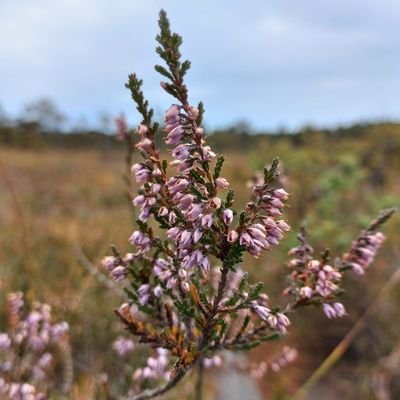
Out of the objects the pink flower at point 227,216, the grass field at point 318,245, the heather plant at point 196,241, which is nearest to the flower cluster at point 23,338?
the heather plant at point 196,241

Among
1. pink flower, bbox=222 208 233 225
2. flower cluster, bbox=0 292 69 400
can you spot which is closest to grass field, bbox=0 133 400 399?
flower cluster, bbox=0 292 69 400

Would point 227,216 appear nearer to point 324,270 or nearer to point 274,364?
point 324,270

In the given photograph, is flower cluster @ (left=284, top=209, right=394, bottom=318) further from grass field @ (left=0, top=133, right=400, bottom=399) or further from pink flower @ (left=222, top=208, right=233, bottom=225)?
grass field @ (left=0, top=133, right=400, bottom=399)

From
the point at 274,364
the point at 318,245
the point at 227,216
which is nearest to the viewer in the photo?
the point at 227,216

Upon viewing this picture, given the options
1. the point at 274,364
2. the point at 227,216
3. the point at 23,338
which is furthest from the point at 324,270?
the point at 23,338

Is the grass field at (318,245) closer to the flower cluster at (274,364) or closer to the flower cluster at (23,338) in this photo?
the flower cluster at (23,338)

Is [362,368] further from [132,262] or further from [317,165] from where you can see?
[132,262]

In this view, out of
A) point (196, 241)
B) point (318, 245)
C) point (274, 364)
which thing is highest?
point (196, 241)

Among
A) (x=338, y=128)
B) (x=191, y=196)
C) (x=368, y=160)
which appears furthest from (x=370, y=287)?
(x=338, y=128)
